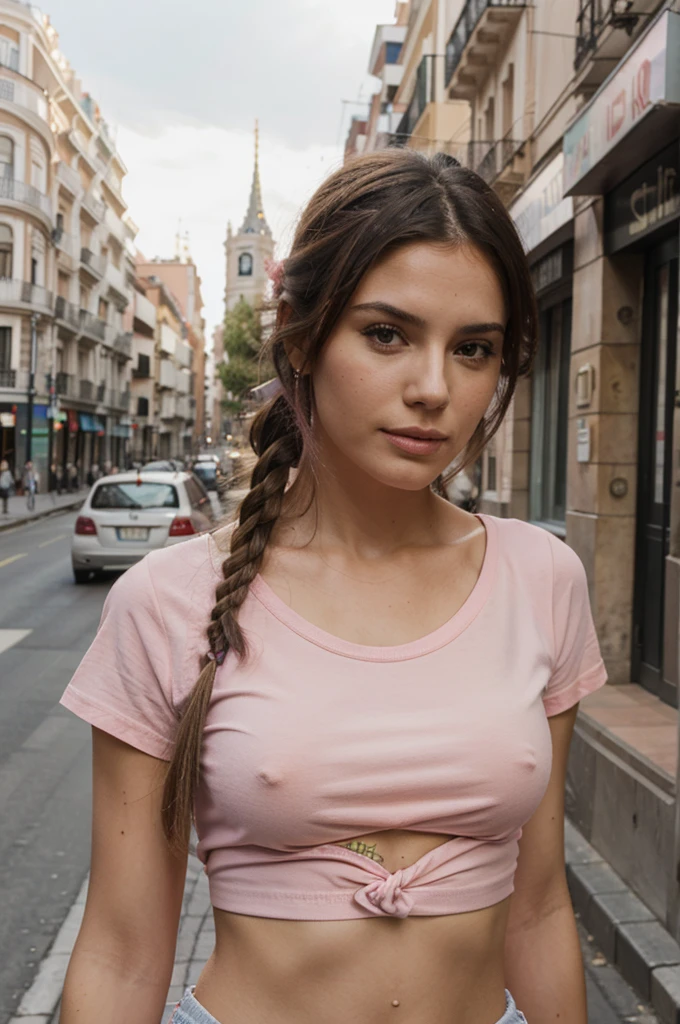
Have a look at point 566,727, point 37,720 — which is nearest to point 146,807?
point 566,727

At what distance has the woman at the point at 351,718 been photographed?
4.47ft

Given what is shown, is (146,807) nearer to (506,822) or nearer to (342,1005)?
(342,1005)

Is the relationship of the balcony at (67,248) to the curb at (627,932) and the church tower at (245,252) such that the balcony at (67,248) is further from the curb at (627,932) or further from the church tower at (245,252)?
the church tower at (245,252)

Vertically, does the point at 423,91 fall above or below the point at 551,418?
above

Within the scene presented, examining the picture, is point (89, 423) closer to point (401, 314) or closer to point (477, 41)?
point (477, 41)

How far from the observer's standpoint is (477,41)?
14641 millimetres

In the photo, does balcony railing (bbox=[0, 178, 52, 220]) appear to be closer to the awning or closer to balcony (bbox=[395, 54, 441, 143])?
the awning

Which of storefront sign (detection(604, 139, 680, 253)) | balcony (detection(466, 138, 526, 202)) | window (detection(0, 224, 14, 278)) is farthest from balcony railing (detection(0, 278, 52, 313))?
storefront sign (detection(604, 139, 680, 253))

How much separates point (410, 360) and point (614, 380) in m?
7.07

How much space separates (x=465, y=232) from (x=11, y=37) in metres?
48.3

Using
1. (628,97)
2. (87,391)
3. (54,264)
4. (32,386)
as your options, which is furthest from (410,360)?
(87,391)

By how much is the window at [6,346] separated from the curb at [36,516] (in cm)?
646

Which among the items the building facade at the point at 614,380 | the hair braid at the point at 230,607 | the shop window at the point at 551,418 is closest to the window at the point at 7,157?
the building facade at the point at 614,380

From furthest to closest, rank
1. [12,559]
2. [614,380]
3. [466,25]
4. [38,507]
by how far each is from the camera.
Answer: [38,507] → [12,559] → [466,25] → [614,380]
